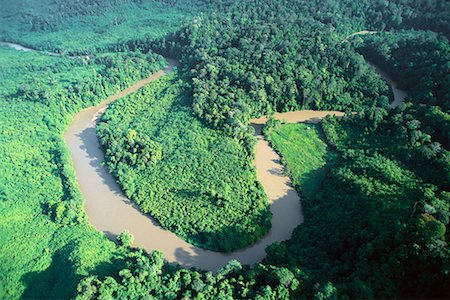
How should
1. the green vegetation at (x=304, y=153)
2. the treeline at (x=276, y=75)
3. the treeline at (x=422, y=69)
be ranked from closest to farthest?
the green vegetation at (x=304, y=153)
the treeline at (x=422, y=69)
the treeline at (x=276, y=75)

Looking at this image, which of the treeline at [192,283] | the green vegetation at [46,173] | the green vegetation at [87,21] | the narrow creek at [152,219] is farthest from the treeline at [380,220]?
the green vegetation at [87,21]

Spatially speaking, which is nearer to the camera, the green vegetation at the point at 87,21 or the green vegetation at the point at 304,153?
the green vegetation at the point at 304,153

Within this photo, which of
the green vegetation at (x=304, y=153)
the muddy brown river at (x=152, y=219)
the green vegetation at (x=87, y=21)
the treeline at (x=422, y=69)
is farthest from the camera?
the green vegetation at (x=87, y=21)

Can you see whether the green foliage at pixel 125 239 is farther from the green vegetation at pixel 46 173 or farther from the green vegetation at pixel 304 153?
the green vegetation at pixel 304 153

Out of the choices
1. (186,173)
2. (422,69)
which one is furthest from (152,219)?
(422,69)

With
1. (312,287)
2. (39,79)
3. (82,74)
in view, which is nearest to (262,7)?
(82,74)
